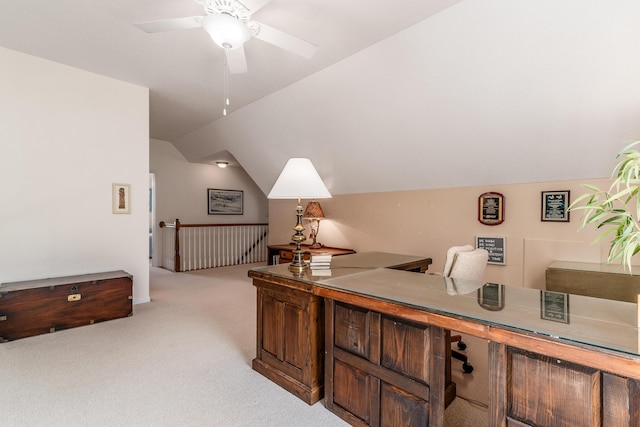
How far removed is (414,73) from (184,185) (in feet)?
17.8

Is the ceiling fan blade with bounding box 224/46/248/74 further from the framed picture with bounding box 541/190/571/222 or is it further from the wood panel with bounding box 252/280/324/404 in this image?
the framed picture with bounding box 541/190/571/222

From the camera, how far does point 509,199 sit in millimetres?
3309

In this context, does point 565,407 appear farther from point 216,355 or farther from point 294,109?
point 294,109

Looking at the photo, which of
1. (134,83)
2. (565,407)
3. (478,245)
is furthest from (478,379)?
(134,83)

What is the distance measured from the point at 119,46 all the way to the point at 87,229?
6.50ft

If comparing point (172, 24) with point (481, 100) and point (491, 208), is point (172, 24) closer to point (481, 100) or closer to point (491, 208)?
point (481, 100)

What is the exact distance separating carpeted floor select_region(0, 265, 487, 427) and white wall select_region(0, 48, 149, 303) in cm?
83

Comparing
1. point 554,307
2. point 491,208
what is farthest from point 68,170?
point 491,208

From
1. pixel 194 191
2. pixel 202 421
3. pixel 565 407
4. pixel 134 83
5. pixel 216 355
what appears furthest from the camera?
pixel 194 191

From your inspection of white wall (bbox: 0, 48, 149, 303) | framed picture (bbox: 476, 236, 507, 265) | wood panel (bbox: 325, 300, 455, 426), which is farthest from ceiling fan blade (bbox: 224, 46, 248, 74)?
framed picture (bbox: 476, 236, 507, 265)

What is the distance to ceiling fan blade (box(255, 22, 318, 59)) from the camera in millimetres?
2055

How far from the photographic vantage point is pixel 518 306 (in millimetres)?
1320

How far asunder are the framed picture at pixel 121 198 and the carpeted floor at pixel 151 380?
1.28 meters

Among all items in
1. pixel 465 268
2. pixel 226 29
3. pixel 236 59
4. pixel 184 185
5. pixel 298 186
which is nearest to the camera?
pixel 226 29
